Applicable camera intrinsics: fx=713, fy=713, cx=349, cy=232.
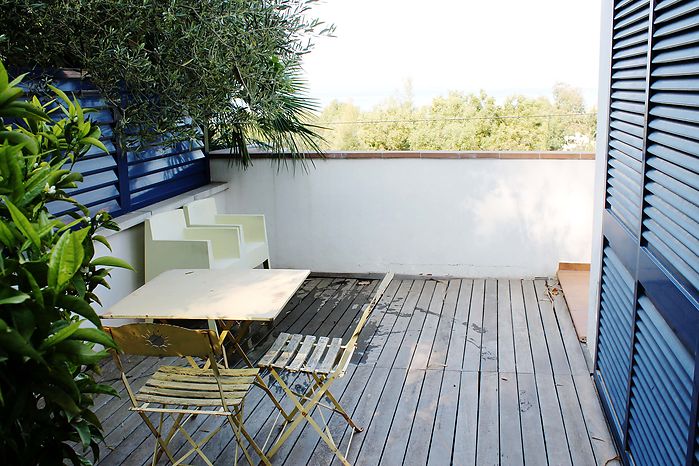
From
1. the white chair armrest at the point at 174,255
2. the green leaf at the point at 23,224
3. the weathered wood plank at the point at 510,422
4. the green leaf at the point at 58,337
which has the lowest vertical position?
the weathered wood plank at the point at 510,422

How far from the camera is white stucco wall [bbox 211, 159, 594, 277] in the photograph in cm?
655

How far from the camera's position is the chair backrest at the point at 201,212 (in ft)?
A: 19.5

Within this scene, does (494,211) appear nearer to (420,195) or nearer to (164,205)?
(420,195)

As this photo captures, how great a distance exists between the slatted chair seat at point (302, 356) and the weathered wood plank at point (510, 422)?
36.4 inches

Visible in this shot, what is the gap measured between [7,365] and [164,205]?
4.11 meters

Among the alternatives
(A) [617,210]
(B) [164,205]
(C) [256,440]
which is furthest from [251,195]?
(A) [617,210]

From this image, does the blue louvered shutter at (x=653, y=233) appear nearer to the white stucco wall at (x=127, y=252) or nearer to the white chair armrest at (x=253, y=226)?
the white chair armrest at (x=253, y=226)

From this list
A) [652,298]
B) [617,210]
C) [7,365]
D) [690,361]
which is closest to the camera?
[7,365]

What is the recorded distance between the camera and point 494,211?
6.63 metres

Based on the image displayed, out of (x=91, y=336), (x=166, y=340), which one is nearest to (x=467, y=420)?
(x=166, y=340)

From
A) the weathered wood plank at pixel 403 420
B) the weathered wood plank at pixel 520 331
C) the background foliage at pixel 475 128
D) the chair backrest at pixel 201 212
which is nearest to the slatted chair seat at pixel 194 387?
the weathered wood plank at pixel 403 420

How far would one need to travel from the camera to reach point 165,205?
575 cm

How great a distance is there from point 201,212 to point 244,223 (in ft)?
1.24

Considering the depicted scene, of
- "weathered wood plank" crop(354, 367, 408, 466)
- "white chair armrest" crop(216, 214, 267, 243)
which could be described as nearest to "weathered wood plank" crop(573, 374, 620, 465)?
"weathered wood plank" crop(354, 367, 408, 466)
